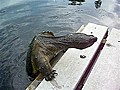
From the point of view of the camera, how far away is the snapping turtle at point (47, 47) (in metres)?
3.71

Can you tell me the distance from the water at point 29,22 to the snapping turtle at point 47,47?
27 centimetres

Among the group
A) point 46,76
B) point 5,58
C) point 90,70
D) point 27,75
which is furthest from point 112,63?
point 5,58

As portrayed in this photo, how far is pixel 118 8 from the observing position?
7258 millimetres

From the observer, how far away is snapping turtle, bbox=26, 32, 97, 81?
12.2ft

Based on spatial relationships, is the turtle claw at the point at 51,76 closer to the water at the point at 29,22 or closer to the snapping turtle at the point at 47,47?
the snapping turtle at the point at 47,47

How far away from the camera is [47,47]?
3.98 m

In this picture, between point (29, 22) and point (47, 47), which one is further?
point (29, 22)

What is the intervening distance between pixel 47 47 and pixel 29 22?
2.26 metres

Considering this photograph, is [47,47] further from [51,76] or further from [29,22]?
[29,22]

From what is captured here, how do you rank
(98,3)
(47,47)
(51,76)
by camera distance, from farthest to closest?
(98,3) < (47,47) < (51,76)

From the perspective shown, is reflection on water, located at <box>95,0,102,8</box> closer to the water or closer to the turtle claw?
the water

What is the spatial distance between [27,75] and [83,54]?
0.99m

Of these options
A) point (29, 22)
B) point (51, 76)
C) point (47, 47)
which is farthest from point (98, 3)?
point (51, 76)

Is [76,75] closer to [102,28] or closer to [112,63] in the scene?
[112,63]
